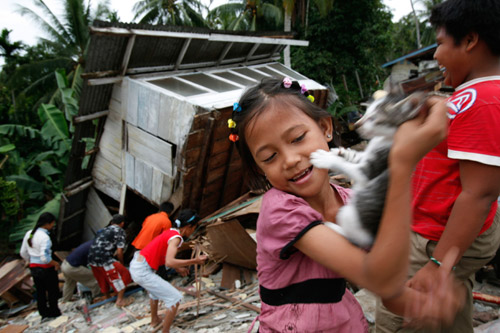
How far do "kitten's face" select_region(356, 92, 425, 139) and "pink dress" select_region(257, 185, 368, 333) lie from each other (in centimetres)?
33

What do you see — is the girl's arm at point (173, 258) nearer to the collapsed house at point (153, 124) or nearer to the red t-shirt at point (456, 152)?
the collapsed house at point (153, 124)

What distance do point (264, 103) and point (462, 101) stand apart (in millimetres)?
924

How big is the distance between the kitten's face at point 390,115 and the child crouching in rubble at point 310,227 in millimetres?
28

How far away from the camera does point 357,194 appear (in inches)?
36.3

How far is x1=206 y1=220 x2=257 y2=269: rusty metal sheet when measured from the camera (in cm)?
518

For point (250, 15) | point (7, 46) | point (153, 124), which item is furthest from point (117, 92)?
point (7, 46)

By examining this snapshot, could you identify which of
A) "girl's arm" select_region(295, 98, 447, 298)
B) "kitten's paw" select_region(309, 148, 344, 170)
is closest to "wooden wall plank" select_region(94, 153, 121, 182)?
"kitten's paw" select_region(309, 148, 344, 170)

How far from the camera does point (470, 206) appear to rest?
55.7 inches

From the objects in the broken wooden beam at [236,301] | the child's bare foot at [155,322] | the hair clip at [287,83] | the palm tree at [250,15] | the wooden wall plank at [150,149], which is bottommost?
the child's bare foot at [155,322]

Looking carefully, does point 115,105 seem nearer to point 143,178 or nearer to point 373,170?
point 143,178

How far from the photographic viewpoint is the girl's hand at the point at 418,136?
847 mm

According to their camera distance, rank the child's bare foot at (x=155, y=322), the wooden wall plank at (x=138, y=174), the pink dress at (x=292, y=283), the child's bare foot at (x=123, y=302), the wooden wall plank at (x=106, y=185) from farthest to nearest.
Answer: the wooden wall plank at (x=106, y=185) → the wooden wall plank at (x=138, y=174) → the child's bare foot at (x=123, y=302) → the child's bare foot at (x=155, y=322) → the pink dress at (x=292, y=283)

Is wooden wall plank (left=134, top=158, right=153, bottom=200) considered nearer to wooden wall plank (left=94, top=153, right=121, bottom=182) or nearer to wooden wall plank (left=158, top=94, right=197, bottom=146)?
wooden wall plank (left=94, top=153, right=121, bottom=182)

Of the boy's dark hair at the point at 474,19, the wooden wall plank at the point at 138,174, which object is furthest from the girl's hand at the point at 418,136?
the wooden wall plank at the point at 138,174
